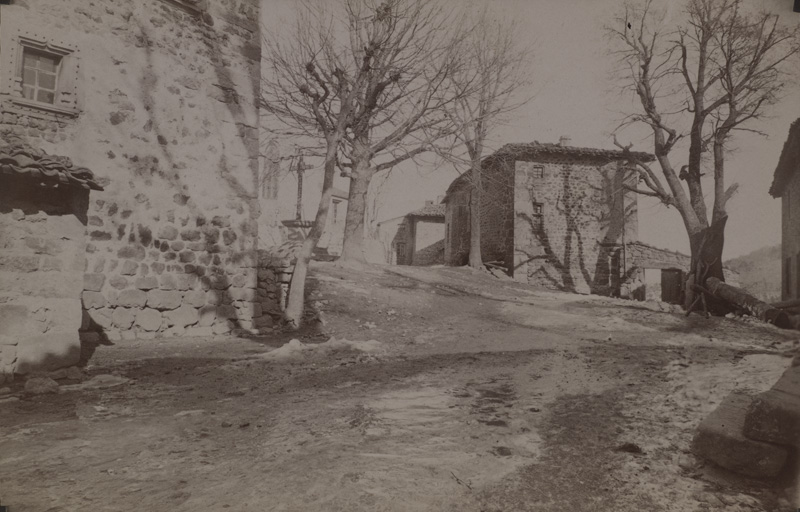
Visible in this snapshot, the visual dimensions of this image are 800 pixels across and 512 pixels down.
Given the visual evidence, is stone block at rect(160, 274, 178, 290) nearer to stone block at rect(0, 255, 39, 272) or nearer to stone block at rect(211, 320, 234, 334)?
stone block at rect(211, 320, 234, 334)

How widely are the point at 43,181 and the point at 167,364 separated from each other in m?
2.35

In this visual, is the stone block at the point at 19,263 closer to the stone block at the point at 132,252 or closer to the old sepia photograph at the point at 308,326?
the old sepia photograph at the point at 308,326

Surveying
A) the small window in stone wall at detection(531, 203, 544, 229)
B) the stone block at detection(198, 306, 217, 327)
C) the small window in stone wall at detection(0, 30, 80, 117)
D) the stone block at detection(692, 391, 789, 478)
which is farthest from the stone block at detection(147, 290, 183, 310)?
the small window in stone wall at detection(531, 203, 544, 229)

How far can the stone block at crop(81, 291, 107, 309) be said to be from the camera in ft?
19.7

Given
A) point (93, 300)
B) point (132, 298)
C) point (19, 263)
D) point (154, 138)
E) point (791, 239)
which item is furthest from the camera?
point (154, 138)

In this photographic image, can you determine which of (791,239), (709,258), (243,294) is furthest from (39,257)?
(709,258)

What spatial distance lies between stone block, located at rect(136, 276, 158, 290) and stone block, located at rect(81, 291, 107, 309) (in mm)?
475

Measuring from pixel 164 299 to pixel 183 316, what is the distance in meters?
0.38

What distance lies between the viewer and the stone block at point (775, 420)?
210 centimetres

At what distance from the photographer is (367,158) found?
43.6ft

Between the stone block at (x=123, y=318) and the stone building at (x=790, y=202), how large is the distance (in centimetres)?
795

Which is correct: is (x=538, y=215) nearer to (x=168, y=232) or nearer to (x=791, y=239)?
(x=791, y=239)

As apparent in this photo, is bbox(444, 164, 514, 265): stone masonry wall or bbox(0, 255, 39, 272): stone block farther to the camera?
bbox(444, 164, 514, 265): stone masonry wall

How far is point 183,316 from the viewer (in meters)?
6.84
